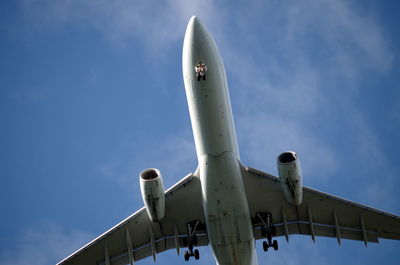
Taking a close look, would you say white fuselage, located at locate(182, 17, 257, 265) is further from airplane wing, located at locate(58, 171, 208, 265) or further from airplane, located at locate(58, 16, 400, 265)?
airplane wing, located at locate(58, 171, 208, 265)

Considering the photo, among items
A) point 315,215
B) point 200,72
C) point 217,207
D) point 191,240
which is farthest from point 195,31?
point 315,215

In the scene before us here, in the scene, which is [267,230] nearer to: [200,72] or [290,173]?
[290,173]

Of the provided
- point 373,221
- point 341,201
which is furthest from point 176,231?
point 373,221

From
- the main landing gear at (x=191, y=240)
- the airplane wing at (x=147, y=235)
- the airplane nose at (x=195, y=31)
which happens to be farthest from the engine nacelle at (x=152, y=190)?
the airplane nose at (x=195, y=31)

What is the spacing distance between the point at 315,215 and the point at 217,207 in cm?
557

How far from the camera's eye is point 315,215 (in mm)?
22641

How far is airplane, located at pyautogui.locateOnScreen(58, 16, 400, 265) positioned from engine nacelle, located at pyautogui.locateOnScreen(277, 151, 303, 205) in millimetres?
39

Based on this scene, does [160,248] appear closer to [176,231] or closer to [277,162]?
[176,231]

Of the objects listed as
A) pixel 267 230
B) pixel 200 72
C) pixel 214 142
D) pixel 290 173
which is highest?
pixel 200 72

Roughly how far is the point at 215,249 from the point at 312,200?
503 centimetres

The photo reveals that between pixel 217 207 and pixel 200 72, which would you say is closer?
pixel 200 72

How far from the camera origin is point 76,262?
72.5ft

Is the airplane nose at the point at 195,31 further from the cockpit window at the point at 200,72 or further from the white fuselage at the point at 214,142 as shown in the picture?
the cockpit window at the point at 200,72

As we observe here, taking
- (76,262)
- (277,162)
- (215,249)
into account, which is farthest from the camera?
(76,262)
